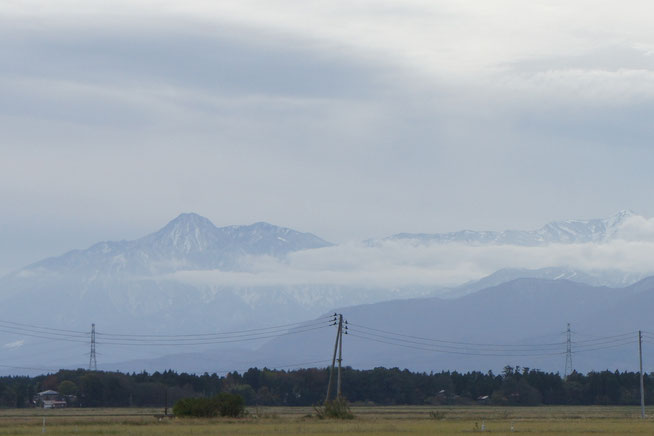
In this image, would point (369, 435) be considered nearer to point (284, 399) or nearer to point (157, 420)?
point (157, 420)

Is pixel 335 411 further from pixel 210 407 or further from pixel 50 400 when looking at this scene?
pixel 50 400

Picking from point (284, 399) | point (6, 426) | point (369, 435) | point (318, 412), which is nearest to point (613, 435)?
point (369, 435)

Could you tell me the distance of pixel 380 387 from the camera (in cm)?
18488

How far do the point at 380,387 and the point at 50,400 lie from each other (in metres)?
53.6

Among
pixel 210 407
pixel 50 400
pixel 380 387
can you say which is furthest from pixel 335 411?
pixel 380 387

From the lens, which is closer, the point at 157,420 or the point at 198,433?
the point at 198,433

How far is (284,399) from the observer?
590 feet

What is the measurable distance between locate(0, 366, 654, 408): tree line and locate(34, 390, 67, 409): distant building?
7.97 feet

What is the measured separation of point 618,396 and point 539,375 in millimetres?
13622

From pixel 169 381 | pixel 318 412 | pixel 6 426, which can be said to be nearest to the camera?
pixel 6 426

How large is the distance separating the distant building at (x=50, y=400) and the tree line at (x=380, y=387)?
243cm

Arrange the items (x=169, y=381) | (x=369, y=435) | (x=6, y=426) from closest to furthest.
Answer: (x=369, y=435), (x=6, y=426), (x=169, y=381)

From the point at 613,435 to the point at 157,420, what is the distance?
3956 cm

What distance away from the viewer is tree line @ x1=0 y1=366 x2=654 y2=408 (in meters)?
173
